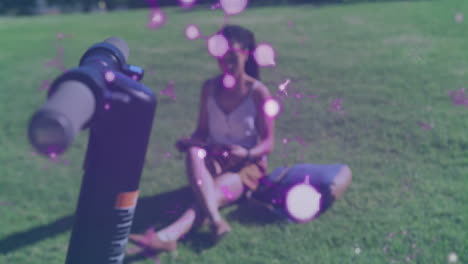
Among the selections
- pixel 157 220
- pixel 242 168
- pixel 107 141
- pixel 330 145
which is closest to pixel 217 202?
pixel 242 168

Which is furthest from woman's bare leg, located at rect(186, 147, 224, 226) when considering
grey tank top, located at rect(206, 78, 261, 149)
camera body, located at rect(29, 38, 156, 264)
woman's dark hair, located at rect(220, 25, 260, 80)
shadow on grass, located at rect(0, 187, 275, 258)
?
camera body, located at rect(29, 38, 156, 264)

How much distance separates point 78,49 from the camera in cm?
982

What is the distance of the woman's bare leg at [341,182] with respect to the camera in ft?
11.5

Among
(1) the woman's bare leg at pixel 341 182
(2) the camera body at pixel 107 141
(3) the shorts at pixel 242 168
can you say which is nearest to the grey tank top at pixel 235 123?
(3) the shorts at pixel 242 168

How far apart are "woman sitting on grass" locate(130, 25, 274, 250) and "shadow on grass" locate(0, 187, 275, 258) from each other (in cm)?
13

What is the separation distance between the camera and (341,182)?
358cm

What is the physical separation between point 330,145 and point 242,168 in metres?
1.58

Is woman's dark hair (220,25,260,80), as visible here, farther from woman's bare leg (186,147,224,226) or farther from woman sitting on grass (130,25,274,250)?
woman's bare leg (186,147,224,226)

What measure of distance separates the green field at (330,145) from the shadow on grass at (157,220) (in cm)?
2

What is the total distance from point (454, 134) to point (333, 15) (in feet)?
25.1

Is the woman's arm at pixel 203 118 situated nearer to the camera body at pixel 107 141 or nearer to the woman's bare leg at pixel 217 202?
the woman's bare leg at pixel 217 202

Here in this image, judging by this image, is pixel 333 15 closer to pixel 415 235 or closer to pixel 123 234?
pixel 415 235

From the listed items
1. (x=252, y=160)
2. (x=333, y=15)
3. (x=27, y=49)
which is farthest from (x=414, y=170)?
(x=27, y=49)

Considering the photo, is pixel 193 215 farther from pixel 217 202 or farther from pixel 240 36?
pixel 240 36
